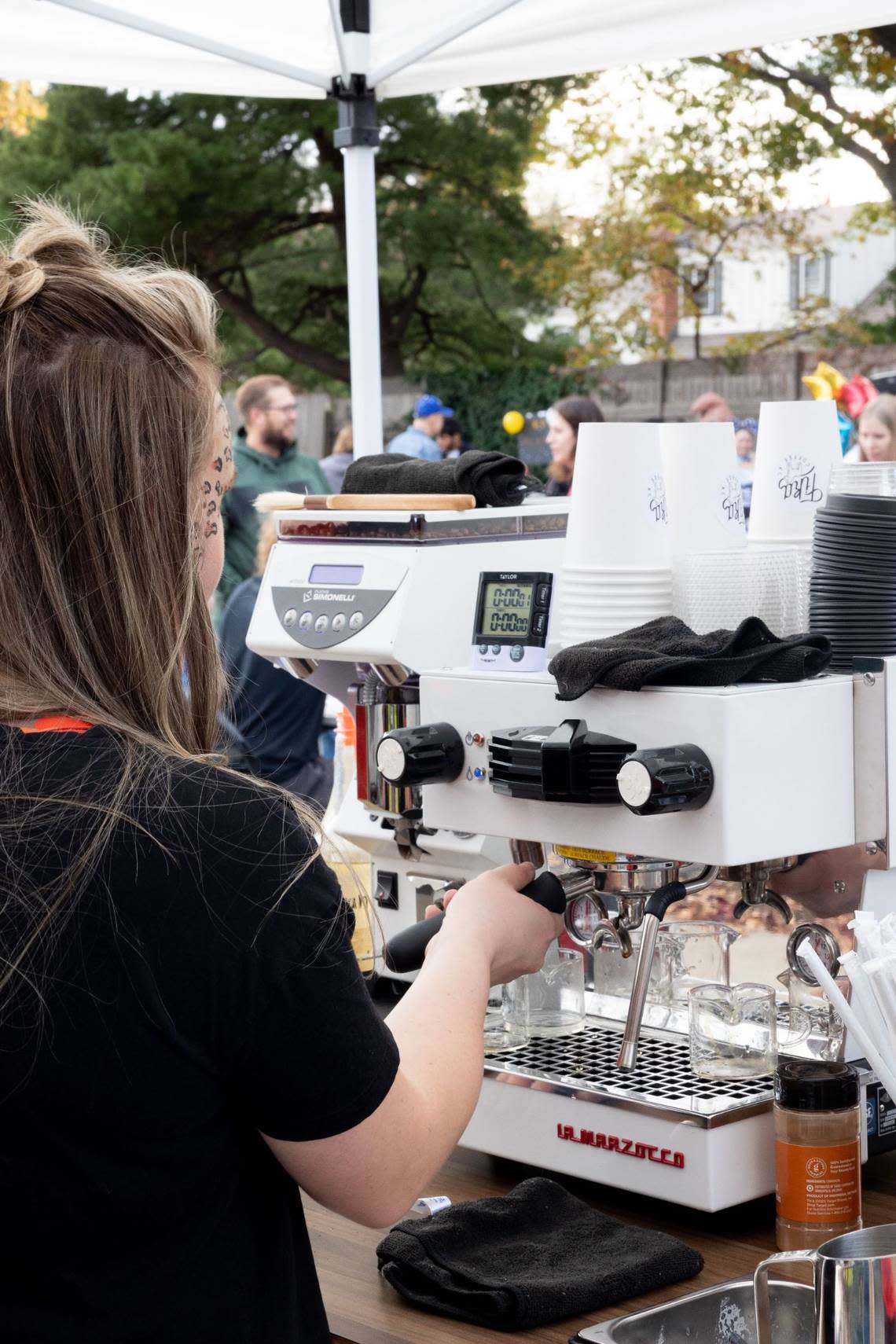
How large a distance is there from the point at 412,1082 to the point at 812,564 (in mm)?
703

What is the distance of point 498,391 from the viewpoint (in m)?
13.7

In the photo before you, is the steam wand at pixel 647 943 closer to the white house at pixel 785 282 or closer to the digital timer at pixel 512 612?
the digital timer at pixel 512 612

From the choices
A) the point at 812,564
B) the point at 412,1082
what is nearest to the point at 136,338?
the point at 412,1082

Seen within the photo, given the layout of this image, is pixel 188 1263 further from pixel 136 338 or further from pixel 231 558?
pixel 231 558

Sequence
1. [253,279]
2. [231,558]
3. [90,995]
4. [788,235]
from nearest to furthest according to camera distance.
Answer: [90,995]
[231,558]
[788,235]
[253,279]

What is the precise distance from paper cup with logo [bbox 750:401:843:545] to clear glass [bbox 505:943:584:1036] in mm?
524

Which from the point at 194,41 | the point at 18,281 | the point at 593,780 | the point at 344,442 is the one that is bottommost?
the point at 593,780

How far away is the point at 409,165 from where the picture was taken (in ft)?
45.6

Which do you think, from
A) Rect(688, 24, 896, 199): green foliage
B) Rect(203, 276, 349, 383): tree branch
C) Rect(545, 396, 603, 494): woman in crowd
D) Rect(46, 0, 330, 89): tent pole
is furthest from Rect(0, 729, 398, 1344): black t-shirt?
Rect(203, 276, 349, 383): tree branch

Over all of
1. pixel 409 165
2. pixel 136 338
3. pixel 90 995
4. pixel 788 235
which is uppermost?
pixel 409 165

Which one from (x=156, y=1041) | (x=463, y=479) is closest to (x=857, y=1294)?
(x=156, y=1041)

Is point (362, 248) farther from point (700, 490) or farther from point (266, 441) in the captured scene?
point (266, 441)

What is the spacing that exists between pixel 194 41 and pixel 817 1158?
8.12 feet

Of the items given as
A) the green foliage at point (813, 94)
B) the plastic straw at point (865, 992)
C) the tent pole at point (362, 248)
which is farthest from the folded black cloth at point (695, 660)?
the green foliage at point (813, 94)
